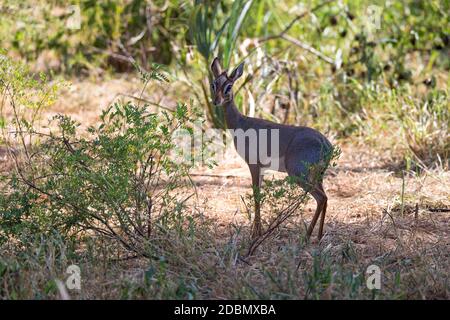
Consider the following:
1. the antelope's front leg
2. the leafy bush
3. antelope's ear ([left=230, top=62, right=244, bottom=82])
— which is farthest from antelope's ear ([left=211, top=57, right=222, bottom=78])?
the leafy bush

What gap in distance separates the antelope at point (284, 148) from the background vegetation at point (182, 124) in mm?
291

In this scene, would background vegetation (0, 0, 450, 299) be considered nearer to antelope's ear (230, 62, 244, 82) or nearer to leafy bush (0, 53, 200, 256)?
leafy bush (0, 53, 200, 256)

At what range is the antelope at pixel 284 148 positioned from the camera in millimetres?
4625

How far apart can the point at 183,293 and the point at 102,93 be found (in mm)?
4838

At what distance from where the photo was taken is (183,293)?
366 cm

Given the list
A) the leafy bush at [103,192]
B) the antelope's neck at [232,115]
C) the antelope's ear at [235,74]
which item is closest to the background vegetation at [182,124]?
the leafy bush at [103,192]

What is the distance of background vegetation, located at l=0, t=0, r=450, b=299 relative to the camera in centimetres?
389

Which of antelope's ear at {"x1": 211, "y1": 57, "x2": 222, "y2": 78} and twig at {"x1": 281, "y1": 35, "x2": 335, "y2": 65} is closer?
antelope's ear at {"x1": 211, "y1": 57, "x2": 222, "y2": 78}

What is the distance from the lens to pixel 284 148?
197 inches

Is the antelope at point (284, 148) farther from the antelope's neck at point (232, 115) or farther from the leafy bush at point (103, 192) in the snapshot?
the leafy bush at point (103, 192)

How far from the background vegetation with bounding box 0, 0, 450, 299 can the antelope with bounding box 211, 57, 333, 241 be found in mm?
291

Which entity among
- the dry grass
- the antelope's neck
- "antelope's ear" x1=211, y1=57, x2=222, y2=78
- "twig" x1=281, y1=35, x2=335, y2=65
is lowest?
the dry grass

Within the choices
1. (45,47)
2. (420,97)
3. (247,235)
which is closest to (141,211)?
(247,235)
